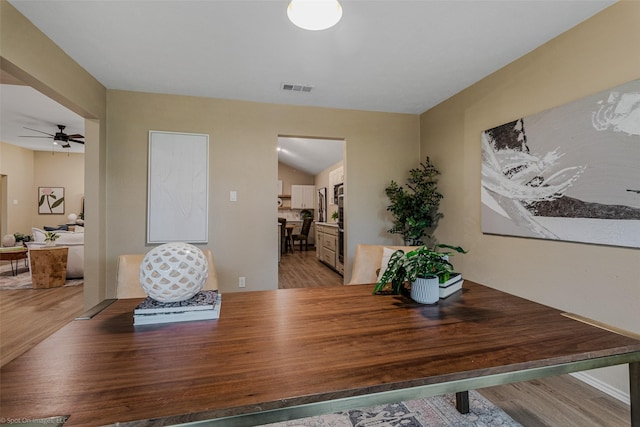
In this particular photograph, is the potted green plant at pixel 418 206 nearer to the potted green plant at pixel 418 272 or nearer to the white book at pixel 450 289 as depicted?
the white book at pixel 450 289

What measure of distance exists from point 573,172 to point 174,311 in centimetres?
248

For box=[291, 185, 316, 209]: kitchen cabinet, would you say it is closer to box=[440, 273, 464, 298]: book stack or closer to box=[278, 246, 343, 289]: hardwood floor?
box=[278, 246, 343, 289]: hardwood floor

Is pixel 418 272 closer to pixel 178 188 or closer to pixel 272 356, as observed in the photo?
pixel 272 356

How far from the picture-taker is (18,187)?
21.9 ft

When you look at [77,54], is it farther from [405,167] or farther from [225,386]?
[405,167]

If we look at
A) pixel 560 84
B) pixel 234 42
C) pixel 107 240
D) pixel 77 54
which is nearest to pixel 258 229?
pixel 107 240

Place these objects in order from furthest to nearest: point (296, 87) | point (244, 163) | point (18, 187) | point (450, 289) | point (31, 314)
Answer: point (18, 187), point (244, 163), point (31, 314), point (296, 87), point (450, 289)

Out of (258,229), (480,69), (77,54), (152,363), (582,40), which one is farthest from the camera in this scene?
(258,229)

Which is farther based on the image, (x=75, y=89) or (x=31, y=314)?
(x=31, y=314)

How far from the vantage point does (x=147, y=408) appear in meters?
0.56

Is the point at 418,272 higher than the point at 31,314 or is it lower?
higher

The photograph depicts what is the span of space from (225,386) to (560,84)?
8.90 feet

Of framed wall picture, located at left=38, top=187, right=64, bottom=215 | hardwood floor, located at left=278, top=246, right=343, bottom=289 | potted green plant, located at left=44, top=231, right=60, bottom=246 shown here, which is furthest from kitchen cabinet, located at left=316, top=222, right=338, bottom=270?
framed wall picture, located at left=38, top=187, right=64, bottom=215

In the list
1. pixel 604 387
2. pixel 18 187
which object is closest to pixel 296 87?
pixel 604 387
